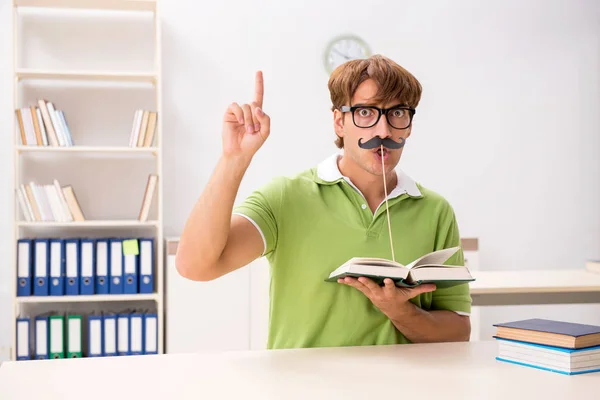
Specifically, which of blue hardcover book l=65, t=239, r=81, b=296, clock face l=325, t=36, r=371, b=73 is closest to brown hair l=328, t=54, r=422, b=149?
blue hardcover book l=65, t=239, r=81, b=296

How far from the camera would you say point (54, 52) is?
413 cm

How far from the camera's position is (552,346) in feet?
4.71

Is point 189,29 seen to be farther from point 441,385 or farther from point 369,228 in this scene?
point 441,385

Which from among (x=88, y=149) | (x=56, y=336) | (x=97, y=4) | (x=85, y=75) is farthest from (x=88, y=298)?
(x=97, y=4)

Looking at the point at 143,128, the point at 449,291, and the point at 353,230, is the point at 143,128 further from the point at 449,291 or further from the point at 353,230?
the point at 449,291

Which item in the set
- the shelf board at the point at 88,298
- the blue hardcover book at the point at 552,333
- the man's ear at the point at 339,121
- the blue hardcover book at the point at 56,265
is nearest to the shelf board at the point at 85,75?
the blue hardcover book at the point at 56,265

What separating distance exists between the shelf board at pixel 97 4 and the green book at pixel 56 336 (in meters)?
1.72

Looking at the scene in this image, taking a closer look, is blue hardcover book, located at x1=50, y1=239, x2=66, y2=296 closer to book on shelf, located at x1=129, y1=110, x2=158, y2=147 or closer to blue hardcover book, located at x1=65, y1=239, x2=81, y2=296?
blue hardcover book, located at x1=65, y1=239, x2=81, y2=296

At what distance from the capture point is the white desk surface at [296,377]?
1.26 metres

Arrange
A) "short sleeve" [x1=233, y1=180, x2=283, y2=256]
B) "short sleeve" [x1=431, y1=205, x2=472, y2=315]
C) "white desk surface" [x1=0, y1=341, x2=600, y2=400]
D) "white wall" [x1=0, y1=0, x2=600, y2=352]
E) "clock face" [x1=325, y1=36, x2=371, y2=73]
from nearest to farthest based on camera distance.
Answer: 1. "white desk surface" [x1=0, y1=341, x2=600, y2=400]
2. "short sleeve" [x1=233, y1=180, x2=283, y2=256]
3. "short sleeve" [x1=431, y1=205, x2=472, y2=315]
4. "white wall" [x1=0, y1=0, x2=600, y2=352]
5. "clock face" [x1=325, y1=36, x2=371, y2=73]

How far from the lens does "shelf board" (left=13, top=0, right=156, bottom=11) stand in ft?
12.9

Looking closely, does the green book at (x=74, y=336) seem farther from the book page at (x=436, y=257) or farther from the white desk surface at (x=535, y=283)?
the book page at (x=436, y=257)

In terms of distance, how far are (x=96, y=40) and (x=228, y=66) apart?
78 cm

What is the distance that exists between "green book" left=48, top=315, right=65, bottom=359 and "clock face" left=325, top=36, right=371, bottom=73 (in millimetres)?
2148
